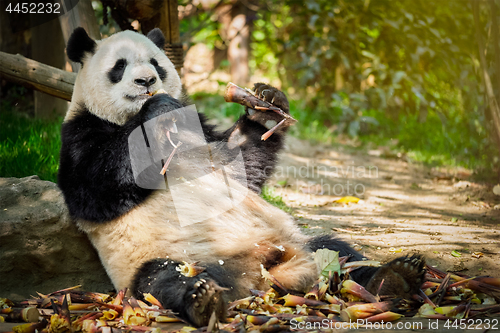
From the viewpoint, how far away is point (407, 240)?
3057 millimetres

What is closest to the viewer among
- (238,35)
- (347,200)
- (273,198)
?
(273,198)

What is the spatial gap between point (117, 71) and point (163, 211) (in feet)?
3.19

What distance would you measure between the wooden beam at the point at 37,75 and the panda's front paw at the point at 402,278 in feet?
9.44

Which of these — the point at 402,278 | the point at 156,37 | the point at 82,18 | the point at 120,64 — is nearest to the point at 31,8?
the point at 82,18

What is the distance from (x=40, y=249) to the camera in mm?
2695

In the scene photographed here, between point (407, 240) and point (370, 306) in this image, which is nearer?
point (370, 306)

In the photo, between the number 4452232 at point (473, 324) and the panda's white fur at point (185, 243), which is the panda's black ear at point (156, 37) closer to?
the panda's white fur at point (185, 243)

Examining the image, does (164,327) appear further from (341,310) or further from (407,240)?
(407,240)

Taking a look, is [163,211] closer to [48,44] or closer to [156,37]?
[156,37]

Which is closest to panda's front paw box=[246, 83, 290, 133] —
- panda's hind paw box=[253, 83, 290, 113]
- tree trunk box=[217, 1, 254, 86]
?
panda's hind paw box=[253, 83, 290, 113]

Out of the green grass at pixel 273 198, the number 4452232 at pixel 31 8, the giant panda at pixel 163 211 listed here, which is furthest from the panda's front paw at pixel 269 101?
the number 4452232 at pixel 31 8

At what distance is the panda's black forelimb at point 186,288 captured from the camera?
6.63ft

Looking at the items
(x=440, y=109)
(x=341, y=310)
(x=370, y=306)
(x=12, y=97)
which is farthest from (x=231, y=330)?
(x=440, y=109)

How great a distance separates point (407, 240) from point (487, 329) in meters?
1.20
